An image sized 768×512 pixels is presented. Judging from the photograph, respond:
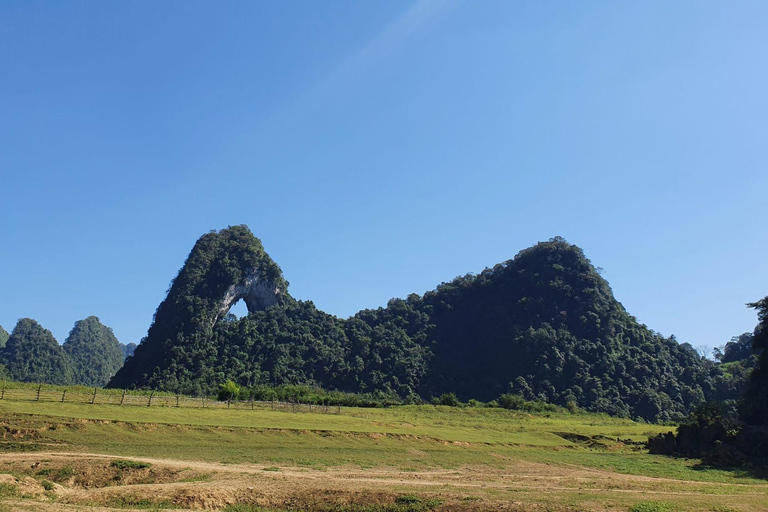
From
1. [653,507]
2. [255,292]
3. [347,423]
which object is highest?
[255,292]

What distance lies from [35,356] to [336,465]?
163m

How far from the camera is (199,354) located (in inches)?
4419

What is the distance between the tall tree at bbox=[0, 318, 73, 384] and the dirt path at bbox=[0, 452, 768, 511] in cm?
14654

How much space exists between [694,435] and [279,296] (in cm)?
10757

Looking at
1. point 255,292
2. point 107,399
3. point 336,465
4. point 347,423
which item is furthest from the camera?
point 255,292

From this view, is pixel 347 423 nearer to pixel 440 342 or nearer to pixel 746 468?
pixel 746 468

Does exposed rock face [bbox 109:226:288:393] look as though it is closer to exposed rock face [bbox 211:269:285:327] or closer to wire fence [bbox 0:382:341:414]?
exposed rock face [bbox 211:269:285:327]

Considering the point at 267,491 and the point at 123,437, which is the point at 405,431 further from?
the point at 267,491

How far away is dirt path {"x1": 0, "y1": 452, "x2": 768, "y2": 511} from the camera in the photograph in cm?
1841

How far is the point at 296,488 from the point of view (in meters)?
20.7

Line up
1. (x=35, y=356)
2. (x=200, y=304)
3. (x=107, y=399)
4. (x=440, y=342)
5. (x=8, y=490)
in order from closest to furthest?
(x=8, y=490) → (x=107, y=399) → (x=200, y=304) → (x=440, y=342) → (x=35, y=356)

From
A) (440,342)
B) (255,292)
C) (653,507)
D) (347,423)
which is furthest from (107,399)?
(440,342)

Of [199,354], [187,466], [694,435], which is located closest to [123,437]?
[187,466]

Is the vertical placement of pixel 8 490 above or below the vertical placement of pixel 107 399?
below
